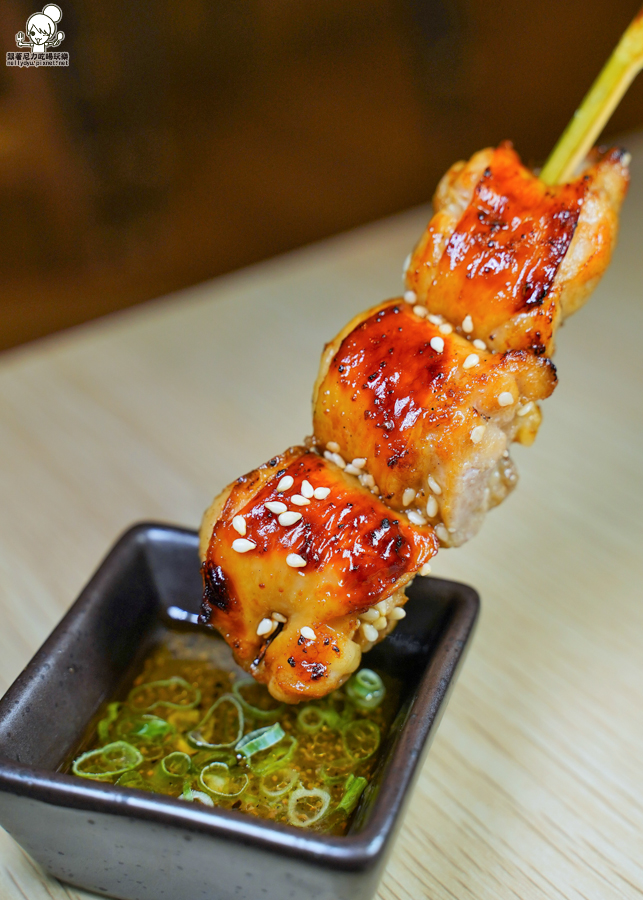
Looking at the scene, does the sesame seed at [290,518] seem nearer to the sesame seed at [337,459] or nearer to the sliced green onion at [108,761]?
the sesame seed at [337,459]

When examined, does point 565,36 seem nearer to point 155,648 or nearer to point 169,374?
point 169,374

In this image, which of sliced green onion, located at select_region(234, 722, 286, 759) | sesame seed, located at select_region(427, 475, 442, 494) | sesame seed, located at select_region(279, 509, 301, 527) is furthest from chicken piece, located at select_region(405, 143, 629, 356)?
sliced green onion, located at select_region(234, 722, 286, 759)

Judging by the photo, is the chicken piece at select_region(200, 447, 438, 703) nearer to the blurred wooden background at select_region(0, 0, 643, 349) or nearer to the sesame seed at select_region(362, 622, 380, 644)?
the sesame seed at select_region(362, 622, 380, 644)

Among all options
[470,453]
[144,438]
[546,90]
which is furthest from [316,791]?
[546,90]

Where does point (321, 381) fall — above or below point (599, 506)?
above

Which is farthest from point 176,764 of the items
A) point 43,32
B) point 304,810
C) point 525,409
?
point 43,32

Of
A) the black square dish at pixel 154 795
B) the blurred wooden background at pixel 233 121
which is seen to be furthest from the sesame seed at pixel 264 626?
the blurred wooden background at pixel 233 121
